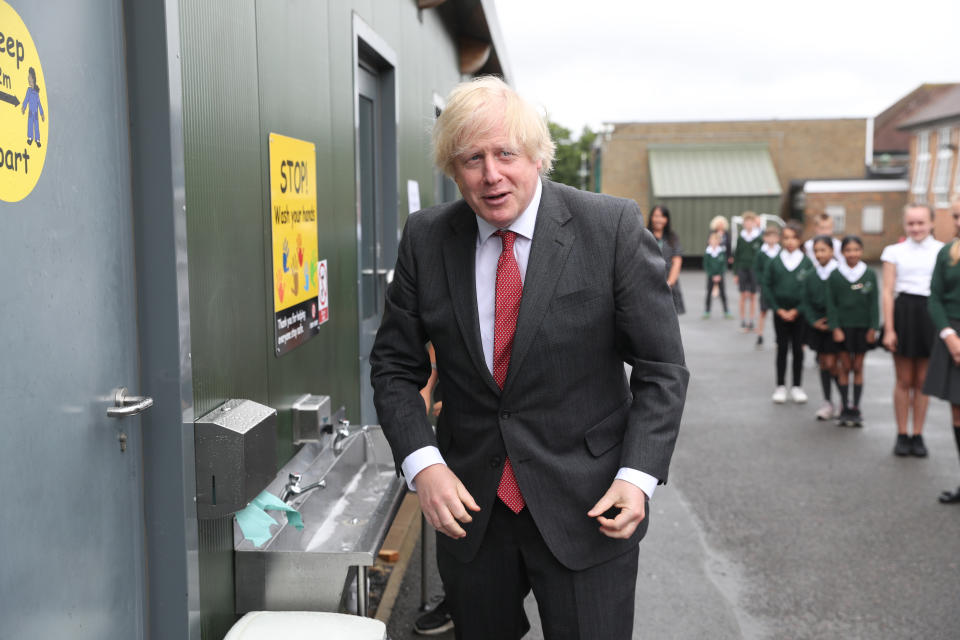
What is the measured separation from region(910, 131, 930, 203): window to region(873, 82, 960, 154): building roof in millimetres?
23721

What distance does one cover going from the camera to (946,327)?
20.5ft

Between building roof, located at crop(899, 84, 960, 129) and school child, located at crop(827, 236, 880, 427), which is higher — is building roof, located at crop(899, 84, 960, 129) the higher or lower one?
the higher one

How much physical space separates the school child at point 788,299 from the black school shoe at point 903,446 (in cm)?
186

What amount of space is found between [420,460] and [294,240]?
5.50 feet

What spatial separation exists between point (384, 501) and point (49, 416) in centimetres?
160

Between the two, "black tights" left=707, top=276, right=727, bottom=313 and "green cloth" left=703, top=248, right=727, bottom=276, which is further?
"black tights" left=707, top=276, right=727, bottom=313

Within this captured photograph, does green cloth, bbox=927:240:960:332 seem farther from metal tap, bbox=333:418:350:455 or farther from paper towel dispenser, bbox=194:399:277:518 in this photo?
paper towel dispenser, bbox=194:399:277:518

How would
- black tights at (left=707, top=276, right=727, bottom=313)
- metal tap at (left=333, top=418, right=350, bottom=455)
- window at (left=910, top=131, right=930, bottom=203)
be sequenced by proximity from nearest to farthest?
metal tap at (left=333, top=418, right=350, bottom=455) < black tights at (left=707, top=276, right=727, bottom=313) < window at (left=910, top=131, right=930, bottom=203)

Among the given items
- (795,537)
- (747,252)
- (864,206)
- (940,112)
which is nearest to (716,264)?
(747,252)

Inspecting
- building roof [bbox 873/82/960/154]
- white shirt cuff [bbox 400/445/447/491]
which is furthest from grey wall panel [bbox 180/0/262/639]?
building roof [bbox 873/82/960/154]

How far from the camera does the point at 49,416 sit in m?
2.07

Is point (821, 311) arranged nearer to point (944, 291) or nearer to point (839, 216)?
point (944, 291)

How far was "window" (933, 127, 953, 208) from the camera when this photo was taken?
35.7m

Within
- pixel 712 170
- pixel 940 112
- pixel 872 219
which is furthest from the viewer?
pixel 712 170
